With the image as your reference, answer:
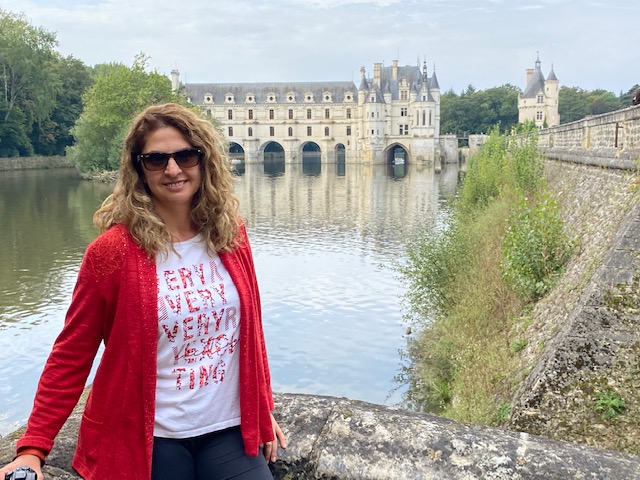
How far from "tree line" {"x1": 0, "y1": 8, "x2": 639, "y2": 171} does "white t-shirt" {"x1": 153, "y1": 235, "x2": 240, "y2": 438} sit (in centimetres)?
2970

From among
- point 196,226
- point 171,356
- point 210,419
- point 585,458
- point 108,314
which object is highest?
point 196,226

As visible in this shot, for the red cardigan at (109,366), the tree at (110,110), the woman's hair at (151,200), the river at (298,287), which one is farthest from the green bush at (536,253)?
the tree at (110,110)

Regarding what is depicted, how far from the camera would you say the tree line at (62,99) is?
3969 centimetres

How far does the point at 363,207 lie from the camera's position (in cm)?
2533

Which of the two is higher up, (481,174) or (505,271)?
(481,174)

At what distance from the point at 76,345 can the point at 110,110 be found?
1613 inches

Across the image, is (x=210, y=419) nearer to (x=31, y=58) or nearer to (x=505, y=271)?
(x=505, y=271)

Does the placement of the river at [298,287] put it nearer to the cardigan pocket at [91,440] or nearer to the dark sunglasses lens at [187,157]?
the cardigan pocket at [91,440]

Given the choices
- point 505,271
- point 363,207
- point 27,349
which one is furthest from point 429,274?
point 363,207

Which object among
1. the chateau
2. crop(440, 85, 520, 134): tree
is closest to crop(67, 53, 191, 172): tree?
the chateau

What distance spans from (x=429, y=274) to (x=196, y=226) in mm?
8235

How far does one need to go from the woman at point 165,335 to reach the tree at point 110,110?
128ft

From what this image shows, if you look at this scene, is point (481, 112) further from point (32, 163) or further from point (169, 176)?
point (169, 176)

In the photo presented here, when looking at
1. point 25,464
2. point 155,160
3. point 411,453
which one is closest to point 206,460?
point 25,464
